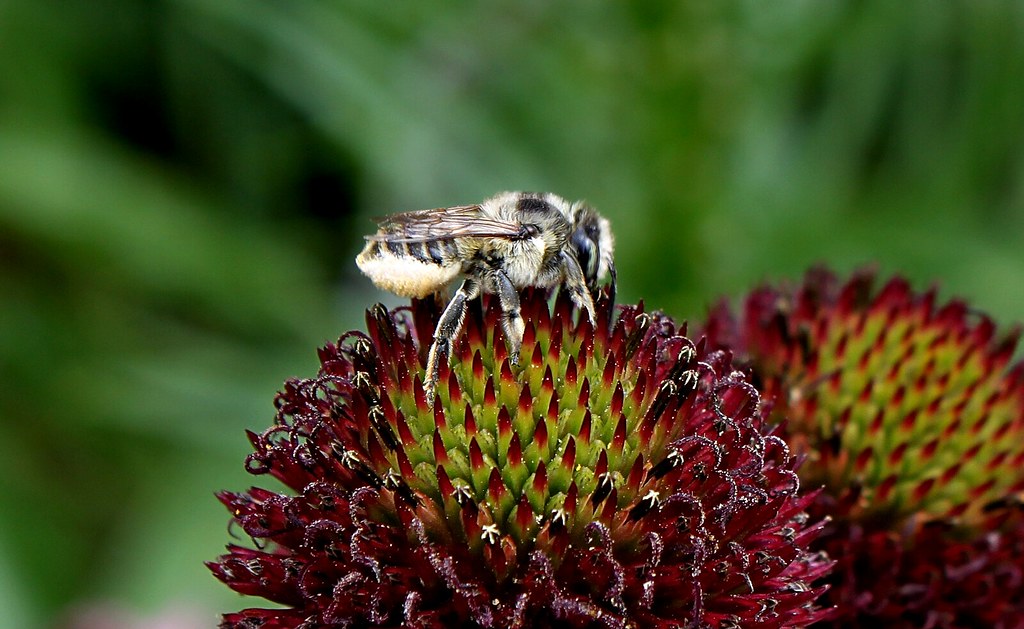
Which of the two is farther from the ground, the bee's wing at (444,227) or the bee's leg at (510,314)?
the bee's wing at (444,227)

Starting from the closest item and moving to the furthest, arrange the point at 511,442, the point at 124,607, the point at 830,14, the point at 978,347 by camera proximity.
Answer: the point at 511,442 < the point at 978,347 < the point at 124,607 < the point at 830,14

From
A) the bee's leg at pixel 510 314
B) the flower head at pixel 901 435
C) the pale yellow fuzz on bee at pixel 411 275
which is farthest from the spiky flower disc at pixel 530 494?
the flower head at pixel 901 435

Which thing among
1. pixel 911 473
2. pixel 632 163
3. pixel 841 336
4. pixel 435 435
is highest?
pixel 632 163

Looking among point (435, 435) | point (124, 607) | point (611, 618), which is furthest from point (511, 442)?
point (124, 607)

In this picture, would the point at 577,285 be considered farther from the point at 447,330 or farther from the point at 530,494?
the point at 530,494

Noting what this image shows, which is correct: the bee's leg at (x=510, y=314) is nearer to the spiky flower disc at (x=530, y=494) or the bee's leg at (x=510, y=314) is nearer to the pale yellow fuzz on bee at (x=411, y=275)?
the spiky flower disc at (x=530, y=494)

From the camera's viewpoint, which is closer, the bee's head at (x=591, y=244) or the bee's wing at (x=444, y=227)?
the bee's wing at (x=444, y=227)

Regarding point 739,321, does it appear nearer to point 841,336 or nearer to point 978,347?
point 841,336
